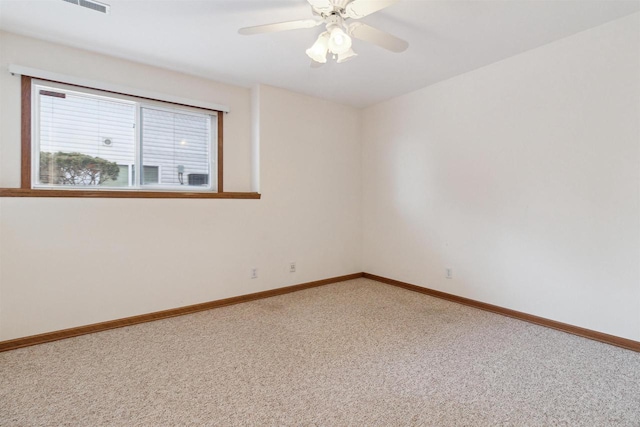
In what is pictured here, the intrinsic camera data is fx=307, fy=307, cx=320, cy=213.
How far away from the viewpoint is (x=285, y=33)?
2355 mm

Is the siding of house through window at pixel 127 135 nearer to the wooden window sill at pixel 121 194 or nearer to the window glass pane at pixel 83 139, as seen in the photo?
the window glass pane at pixel 83 139

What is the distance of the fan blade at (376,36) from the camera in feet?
5.90

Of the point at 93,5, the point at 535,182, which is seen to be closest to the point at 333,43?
the point at 93,5

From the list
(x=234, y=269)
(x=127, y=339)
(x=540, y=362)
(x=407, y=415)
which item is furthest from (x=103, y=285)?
(x=540, y=362)

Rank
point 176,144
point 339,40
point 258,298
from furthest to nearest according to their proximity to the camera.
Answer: point 258,298 → point 176,144 → point 339,40

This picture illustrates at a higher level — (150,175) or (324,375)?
(150,175)

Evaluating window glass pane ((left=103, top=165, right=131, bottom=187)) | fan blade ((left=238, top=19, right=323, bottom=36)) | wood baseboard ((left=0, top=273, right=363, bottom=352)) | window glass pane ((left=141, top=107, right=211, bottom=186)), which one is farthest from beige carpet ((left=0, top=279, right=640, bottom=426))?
fan blade ((left=238, top=19, right=323, bottom=36))

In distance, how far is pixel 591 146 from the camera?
2.34 metres

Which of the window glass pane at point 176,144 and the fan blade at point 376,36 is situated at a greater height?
the fan blade at point 376,36

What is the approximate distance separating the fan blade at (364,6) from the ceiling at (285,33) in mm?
476

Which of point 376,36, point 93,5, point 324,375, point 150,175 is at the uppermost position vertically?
point 93,5

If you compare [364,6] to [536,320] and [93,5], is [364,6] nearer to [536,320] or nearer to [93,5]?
[93,5]

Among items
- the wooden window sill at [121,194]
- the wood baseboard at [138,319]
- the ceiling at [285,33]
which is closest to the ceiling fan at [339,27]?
the ceiling at [285,33]

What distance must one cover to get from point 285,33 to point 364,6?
946 millimetres
